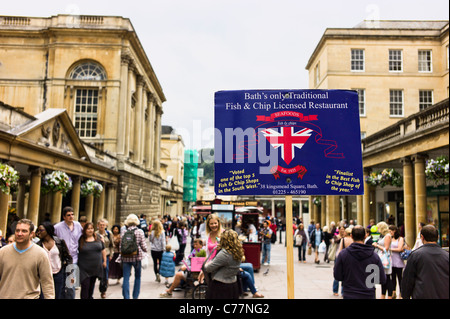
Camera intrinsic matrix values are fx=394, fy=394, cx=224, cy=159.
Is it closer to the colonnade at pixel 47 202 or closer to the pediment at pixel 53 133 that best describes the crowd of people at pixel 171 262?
the colonnade at pixel 47 202

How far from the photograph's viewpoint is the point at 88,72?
120 ft

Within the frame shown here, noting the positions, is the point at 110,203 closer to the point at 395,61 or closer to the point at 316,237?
the point at 316,237

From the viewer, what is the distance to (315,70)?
131 ft

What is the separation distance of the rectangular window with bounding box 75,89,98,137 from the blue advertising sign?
115 ft

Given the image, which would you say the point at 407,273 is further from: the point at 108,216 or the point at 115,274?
the point at 108,216

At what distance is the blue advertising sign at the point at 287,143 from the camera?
383 cm

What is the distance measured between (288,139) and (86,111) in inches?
1412

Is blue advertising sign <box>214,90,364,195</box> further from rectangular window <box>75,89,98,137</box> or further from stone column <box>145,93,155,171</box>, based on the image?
stone column <box>145,93,155,171</box>

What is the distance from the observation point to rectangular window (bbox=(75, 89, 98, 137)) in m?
36.6

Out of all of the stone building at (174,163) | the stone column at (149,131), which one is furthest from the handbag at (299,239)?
the stone building at (174,163)

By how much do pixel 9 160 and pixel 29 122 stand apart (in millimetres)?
3059

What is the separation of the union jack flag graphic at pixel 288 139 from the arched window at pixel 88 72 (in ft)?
116

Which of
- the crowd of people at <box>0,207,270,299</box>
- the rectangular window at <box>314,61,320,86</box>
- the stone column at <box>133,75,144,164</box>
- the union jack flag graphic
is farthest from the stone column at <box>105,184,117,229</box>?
the union jack flag graphic
